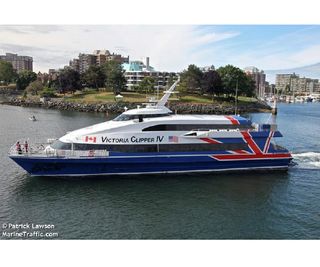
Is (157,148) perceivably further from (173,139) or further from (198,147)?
(198,147)

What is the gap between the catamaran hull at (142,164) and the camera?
19.6 metres

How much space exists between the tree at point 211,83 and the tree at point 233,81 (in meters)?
2.70

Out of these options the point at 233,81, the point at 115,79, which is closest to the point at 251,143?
the point at 115,79

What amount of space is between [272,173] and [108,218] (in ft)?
40.6

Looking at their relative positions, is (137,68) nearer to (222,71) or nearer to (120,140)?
(222,71)

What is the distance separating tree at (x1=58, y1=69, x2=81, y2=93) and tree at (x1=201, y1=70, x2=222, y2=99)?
30.0m

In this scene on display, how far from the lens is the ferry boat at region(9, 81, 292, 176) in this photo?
19.7 m

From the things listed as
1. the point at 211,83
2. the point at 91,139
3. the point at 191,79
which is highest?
the point at 191,79

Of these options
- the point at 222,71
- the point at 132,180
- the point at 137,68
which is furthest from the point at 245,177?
the point at 137,68

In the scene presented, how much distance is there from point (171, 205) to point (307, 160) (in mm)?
13817

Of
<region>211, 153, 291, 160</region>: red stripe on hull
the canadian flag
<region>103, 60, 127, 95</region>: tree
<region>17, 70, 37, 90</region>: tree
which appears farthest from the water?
<region>17, 70, 37, 90</region>: tree

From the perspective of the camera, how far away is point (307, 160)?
82.3 feet

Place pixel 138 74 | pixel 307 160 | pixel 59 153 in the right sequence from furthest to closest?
pixel 138 74, pixel 307 160, pixel 59 153

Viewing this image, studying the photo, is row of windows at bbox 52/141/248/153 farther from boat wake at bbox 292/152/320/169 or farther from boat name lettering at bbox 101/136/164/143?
boat wake at bbox 292/152/320/169
